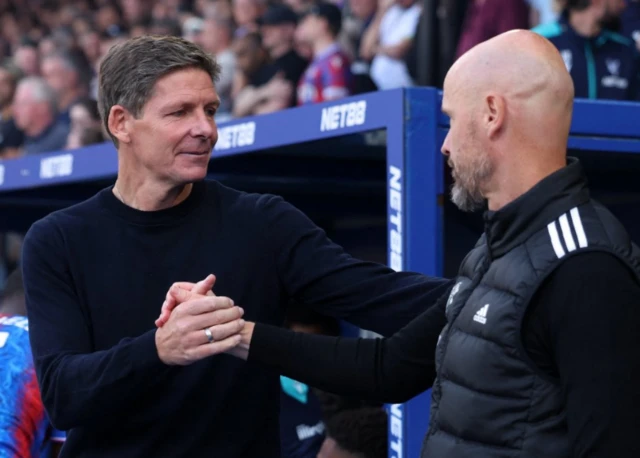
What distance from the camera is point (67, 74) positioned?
9.27 meters

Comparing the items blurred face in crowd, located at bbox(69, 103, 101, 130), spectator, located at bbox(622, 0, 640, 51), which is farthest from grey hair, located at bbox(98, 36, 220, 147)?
blurred face in crowd, located at bbox(69, 103, 101, 130)

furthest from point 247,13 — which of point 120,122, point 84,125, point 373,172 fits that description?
point 120,122

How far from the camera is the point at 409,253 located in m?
3.08

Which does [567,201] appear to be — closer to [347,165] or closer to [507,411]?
[507,411]

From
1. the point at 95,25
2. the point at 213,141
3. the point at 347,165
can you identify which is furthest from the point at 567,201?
the point at 95,25

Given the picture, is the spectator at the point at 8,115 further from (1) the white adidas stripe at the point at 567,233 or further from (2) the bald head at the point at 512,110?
(1) the white adidas stripe at the point at 567,233

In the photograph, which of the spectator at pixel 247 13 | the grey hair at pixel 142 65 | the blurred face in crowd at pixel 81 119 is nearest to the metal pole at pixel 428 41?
the spectator at pixel 247 13

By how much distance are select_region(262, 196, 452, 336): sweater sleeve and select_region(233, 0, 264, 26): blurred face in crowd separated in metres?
5.33

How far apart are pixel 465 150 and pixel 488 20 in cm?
381

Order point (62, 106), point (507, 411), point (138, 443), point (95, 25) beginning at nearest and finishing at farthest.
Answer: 1. point (507, 411)
2. point (138, 443)
3. point (62, 106)
4. point (95, 25)

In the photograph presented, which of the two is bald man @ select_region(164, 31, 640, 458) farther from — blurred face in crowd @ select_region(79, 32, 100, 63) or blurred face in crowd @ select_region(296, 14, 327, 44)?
blurred face in crowd @ select_region(79, 32, 100, 63)

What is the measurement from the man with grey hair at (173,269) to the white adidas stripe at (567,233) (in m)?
0.74

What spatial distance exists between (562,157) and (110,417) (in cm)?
106

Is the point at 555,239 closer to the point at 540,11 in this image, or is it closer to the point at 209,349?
the point at 209,349
